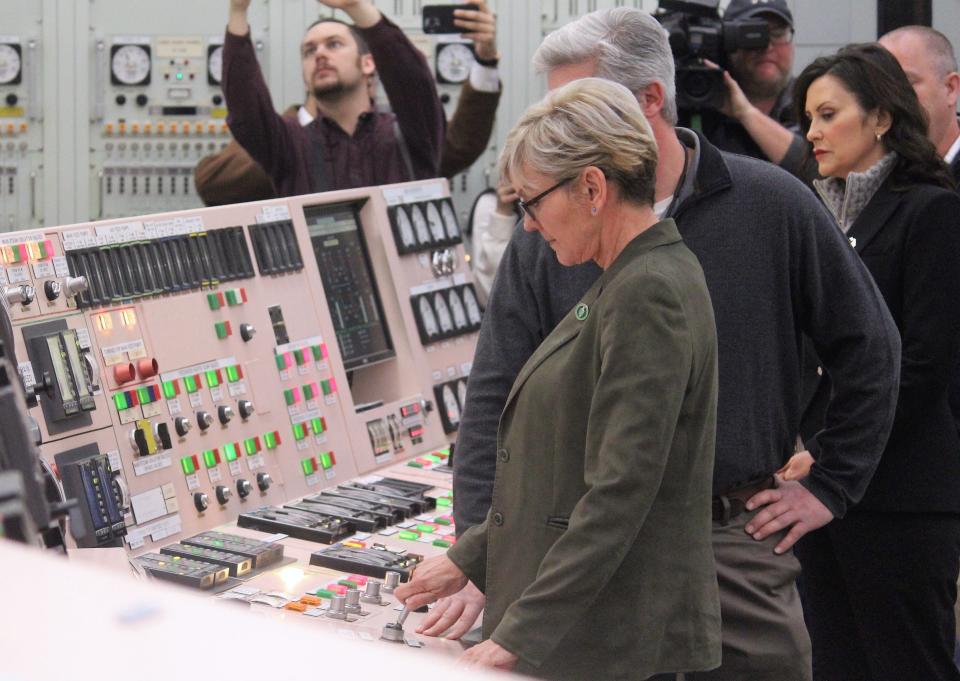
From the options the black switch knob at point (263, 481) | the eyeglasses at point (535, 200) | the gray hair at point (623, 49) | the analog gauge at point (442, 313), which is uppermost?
the gray hair at point (623, 49)

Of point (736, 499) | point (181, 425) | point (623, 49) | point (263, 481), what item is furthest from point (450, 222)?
point (736, 499)

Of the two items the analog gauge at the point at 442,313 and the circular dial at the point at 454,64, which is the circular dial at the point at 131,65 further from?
the analog gauge at the point at 442,313

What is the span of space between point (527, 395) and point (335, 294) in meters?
1.61

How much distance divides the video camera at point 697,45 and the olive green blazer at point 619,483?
190 centimetres

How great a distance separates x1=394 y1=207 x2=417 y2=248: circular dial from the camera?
332cm

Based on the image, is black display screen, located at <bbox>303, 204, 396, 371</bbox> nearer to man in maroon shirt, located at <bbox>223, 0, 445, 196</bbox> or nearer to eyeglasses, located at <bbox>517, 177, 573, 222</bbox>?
man in maroon shirt, located at <bbox>223, 0, 445, 196</bbox>

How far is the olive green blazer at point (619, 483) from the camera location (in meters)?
1.42

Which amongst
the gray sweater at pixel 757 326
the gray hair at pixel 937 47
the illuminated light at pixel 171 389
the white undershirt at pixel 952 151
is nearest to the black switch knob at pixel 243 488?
the illuminated light at pixel 171 389

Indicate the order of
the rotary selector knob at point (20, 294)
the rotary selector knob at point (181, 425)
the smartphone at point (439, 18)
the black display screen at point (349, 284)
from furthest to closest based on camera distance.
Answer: the smartphone at point (439, 18) → the black display screen at point (349, 284) → the rotary selector knob at point (181, 425) → the rotary selector knob at point (20, 294)

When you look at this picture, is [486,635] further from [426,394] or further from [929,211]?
[426,394]

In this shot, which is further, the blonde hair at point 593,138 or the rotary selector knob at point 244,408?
the rotary selector knob at point 244,408

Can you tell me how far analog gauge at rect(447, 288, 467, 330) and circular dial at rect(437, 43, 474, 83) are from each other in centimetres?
247

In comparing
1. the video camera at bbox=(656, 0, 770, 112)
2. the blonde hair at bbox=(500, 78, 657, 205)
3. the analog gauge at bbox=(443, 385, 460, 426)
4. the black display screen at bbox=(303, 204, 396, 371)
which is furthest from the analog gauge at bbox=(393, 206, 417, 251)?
the blonde hair at bbox=(500, 78, 657, 205)

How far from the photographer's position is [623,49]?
6.23 ft
